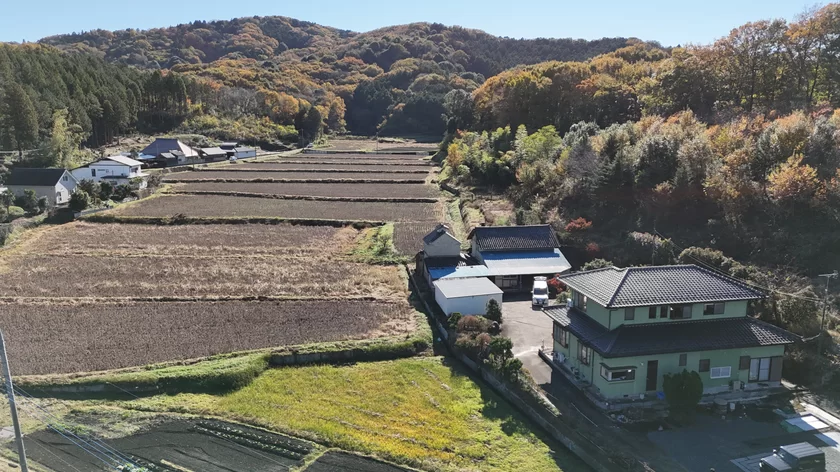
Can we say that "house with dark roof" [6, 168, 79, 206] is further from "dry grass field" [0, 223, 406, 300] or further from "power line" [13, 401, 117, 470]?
"power line" [13, 401, 117, 470]

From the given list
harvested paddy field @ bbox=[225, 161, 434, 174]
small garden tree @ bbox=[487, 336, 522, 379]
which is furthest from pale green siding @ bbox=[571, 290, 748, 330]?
harvested paddy field @ bbox=[225, 161, 434, 174]

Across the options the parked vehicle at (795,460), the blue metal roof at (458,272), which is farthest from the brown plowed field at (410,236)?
the parked vehicle at (795,460)

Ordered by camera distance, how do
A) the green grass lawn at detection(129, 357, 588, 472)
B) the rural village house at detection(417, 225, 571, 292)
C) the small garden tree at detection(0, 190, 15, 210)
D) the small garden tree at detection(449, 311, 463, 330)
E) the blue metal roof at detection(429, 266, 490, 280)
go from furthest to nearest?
the small garden tree at detection(0, 190, 15, 210) < the rural village house at detection(417, 225, 571, 292) < the blue metal roof at detection(429, 266, 490, 280) < the small garden tree at detection(449, 311, 463, 330) < the green grass lawn at detection(129, 357, 588, 472)

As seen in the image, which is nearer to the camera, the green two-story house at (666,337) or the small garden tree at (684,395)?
the small garden tree at (684,395)

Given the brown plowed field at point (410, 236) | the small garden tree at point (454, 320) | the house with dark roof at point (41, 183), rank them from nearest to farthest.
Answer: the small garden tree at point (454, 320)
the brown plowed field at point (410, 236)
the house with dark roof at point (41, 183)

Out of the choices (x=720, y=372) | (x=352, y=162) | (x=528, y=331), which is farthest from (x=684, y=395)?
(x=352, y=162)

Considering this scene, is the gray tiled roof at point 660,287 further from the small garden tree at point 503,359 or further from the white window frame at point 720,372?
the small garden tree at point 503,359
